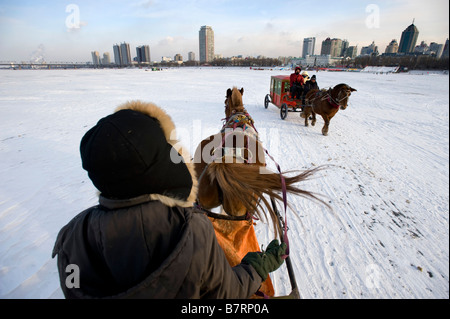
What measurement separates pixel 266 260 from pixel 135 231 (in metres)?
0.98

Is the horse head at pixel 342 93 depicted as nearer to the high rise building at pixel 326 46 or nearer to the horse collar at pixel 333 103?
the horse collar at pixel 333 103

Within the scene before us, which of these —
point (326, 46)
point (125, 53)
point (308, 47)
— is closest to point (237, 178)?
point (326, 46)

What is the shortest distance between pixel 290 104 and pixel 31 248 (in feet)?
27.8

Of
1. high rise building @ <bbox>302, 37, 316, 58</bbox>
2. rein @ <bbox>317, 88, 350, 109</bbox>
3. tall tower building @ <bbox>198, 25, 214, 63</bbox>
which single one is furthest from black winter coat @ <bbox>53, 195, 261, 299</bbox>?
tall tower building @ <bbox>198, 25, 214, 63</bbox>

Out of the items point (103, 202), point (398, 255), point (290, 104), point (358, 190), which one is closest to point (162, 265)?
point (103, 202)

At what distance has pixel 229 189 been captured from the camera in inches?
74.2

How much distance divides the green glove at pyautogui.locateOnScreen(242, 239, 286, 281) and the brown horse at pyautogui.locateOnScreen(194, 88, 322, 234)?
22 centimetres

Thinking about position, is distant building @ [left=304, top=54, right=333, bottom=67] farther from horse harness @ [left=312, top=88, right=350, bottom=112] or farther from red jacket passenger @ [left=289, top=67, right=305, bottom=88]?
horse harness @ [left=312, top=88, right=350, bottom=112]

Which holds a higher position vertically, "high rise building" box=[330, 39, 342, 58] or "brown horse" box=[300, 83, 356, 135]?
"high rise building" box=[330, 39, 342, 58]

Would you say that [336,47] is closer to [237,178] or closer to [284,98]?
[284,98]

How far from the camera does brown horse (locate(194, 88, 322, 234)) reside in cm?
187
